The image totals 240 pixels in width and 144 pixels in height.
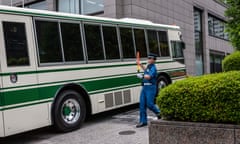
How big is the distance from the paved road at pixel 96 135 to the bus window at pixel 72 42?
183 cm

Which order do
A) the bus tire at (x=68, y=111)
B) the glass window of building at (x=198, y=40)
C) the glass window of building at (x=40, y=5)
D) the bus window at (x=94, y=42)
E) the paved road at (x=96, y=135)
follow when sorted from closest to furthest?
the paved road at (x=96, y=135)
the bus tire at (x=68, y=111)
the bus window at (x=94, y=42)
the glass window of building at (x=40, y=5)
the glass window of building at (x=198, y=40)

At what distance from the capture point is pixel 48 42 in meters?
6.73

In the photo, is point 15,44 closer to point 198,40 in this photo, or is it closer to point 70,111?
point 70,111

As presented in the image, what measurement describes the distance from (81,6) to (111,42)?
9.72m

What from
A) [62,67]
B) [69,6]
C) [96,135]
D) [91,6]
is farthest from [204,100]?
[69,6]

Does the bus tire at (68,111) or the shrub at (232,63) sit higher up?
the shrub at (232,63)

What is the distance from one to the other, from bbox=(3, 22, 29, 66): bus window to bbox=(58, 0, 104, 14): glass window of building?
34.4 ft

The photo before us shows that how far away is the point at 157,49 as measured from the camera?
10.3 meters

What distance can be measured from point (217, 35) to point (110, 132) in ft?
84.5

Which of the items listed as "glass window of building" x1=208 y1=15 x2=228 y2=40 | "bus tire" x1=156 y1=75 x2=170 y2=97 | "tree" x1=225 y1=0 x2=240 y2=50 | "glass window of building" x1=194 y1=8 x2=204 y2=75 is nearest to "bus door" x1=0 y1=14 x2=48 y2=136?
"bus tire" x1=156 y1=75 x2=170 y2=97

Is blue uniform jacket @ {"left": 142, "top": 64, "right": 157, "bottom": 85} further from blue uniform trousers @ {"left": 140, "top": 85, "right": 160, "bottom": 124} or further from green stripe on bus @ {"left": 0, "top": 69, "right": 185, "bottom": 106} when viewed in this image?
green stripe on bus @ {"left": 0, "top": 69, "right": 185, "bottom": 106}

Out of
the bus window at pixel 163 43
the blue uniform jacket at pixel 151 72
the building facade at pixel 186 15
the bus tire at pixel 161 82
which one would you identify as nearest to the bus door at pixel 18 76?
the blue uniform jacket at pixel 151 72

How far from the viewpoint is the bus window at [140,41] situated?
30.8 feet

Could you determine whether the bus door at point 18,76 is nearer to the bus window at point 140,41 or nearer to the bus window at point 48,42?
the bus window at point 48,42
